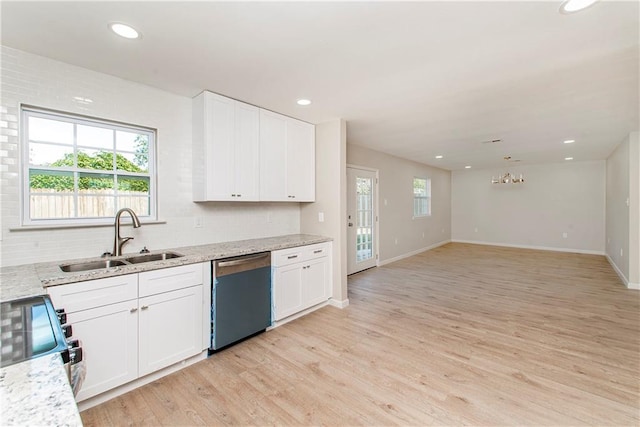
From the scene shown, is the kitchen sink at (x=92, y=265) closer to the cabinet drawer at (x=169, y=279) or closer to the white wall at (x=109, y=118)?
the white wall at (x=109, y=118)

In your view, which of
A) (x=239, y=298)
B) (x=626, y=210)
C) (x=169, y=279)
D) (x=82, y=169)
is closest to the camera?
(x=169, y=279)

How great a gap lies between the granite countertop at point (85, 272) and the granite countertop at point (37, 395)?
807mm

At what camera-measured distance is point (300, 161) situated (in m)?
3.74

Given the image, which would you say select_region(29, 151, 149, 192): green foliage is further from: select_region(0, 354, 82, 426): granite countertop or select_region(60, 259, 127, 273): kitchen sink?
select_region(0, 354, 82, 426): granite countertop

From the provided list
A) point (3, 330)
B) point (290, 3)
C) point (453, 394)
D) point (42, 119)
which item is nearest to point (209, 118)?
point (42, 119)

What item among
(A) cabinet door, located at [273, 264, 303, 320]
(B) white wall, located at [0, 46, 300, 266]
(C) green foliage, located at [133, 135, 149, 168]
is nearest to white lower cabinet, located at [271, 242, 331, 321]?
(A) cabinet door, located at [273, 264, 303, 320]

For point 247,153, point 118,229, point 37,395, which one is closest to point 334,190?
point 247,153

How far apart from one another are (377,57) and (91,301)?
2593 millimetres

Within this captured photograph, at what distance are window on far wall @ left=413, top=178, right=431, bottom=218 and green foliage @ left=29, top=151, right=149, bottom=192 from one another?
6.33m

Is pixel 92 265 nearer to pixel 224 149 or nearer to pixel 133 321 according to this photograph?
pixel 133 321

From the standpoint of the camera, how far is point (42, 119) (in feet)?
7.32

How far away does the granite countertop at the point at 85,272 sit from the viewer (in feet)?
5.06

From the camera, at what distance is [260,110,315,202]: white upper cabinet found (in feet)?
10.9

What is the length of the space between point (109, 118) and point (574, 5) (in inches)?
131
